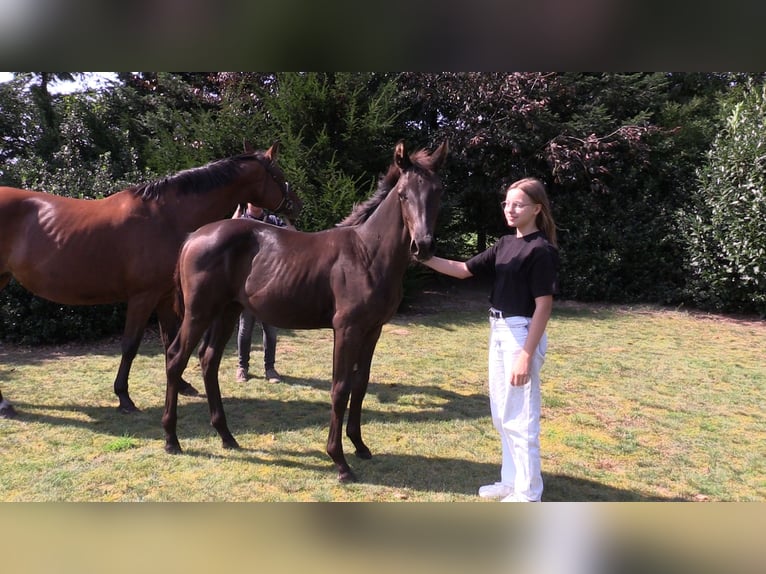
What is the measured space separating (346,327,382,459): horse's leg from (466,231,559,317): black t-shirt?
3.20 feet

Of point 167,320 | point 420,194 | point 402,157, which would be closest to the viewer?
point 420,194

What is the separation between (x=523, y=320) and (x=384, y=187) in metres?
1.36

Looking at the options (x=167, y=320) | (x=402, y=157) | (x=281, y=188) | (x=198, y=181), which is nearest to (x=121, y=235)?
(x=198, y=181)

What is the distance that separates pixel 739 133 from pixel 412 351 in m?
8.07

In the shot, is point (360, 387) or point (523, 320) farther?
point (360, 387)

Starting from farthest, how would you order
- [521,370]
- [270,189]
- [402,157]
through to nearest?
[270,189] → [402,157] → [521,370]

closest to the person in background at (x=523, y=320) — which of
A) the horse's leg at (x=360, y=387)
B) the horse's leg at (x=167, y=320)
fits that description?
the horse's leg at (x=360, y=387)

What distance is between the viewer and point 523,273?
272 centimetres

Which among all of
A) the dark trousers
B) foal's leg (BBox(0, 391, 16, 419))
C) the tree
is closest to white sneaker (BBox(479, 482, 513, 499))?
the dark trousers

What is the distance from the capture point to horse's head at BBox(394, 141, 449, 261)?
2.75 meters

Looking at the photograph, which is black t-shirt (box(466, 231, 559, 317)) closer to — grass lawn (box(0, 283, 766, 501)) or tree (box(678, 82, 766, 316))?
grass lawn (box(0, 283, 766, 501))

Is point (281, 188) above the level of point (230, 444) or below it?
above

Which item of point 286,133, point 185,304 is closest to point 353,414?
point 185,304

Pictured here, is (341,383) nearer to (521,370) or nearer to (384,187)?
(521,370)
